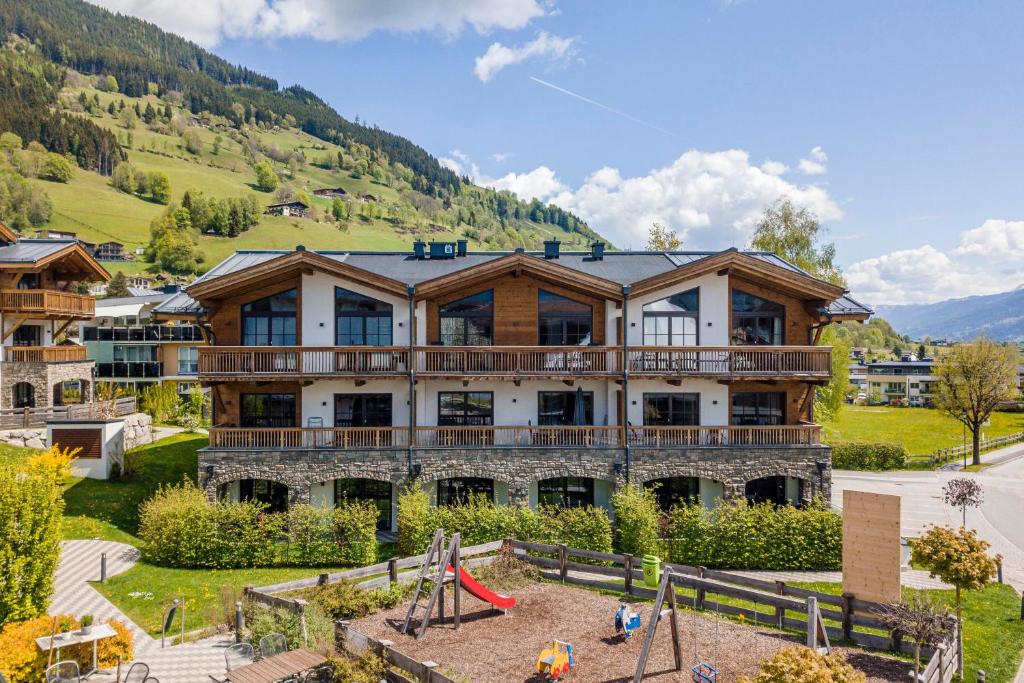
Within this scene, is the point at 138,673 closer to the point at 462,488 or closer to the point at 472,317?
the point at 462,488

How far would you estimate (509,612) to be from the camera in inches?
555

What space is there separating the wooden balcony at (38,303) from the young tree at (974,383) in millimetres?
50283

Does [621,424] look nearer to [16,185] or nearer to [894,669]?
[894,669]

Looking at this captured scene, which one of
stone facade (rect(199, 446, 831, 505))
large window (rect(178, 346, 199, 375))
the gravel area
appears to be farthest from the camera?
large window (rect(178, 346, 199, 375))

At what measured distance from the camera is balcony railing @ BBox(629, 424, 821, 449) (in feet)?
68.8

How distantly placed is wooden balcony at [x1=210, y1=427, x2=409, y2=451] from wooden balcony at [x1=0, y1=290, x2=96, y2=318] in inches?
570

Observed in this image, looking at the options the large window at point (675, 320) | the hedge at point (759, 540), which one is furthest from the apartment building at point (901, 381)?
the hedge at point (759, 540)

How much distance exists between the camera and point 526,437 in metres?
21.5

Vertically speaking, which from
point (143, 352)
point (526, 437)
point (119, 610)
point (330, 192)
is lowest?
point (119, 610)

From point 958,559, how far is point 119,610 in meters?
17.7

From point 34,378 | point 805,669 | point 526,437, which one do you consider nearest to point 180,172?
point 34,378

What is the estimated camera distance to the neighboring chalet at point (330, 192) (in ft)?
522

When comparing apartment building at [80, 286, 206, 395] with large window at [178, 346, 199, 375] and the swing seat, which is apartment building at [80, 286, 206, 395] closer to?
large window at [178, 346, 199, 375]

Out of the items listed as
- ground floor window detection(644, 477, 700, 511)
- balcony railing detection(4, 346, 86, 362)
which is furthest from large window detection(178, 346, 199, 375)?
ground floor window detection(644, 477, 700, 511)
